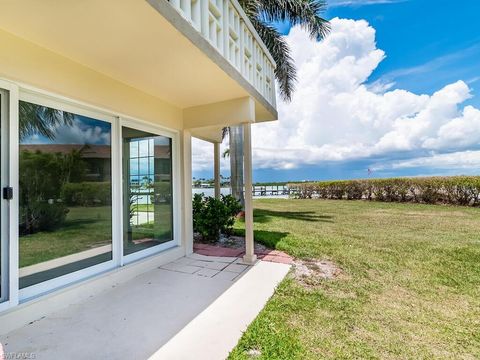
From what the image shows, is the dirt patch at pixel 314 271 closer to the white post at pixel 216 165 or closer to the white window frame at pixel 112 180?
the white window frame at pixel 112 180

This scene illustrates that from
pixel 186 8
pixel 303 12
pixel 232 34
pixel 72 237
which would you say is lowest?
pixel 72 237

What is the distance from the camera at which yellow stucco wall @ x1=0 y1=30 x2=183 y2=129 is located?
266 cm

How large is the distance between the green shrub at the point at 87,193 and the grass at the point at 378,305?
109 inches

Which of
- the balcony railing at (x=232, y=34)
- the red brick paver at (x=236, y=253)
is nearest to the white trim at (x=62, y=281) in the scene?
the red brick paver at (x=236, y=253)

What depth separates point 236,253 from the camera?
5551 mm

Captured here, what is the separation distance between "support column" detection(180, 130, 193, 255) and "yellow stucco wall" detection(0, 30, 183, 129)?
0.89 metres

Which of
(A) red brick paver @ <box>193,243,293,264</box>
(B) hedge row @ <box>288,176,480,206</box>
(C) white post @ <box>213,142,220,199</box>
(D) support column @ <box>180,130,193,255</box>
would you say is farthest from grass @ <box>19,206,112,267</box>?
(B) hedge row @ <box>288,176,480,206</box>

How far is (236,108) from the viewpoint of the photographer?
4.72 m

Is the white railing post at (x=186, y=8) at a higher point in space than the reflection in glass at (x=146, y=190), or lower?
higher

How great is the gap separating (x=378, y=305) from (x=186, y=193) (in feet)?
12.7

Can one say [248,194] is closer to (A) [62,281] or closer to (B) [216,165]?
(B) [216,165]

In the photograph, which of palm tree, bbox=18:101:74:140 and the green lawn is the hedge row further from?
palm tree, bbox=18:101:74:140

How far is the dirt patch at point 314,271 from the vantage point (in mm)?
4141

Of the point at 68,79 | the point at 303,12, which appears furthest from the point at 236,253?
the point at 303,12
